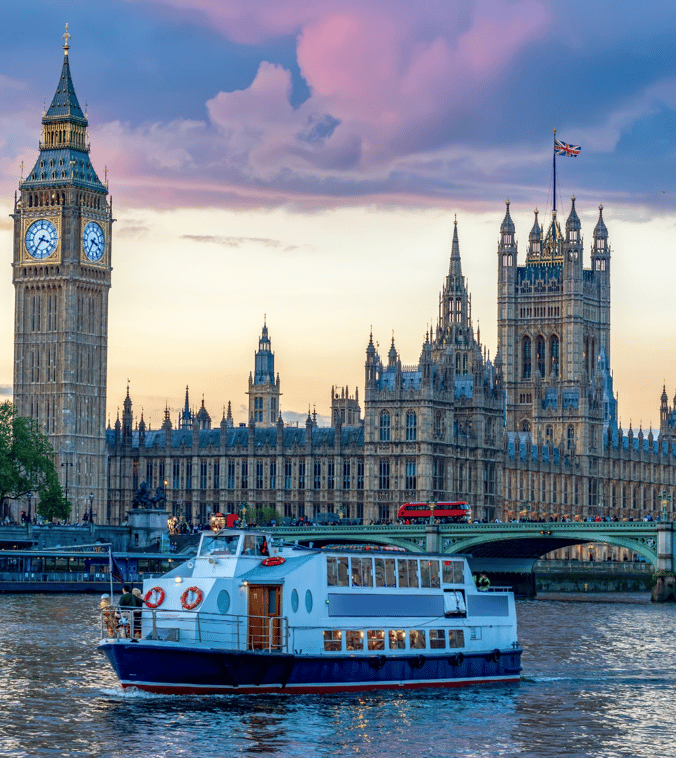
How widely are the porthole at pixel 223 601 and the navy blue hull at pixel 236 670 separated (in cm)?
162

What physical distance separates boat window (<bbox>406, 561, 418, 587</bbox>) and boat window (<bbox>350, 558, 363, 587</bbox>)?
2.25 metres

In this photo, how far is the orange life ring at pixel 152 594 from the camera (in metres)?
55.4

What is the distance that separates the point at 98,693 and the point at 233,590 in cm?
586

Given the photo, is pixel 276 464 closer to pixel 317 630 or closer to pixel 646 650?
pixel 646 650

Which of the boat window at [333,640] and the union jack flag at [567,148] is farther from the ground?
the union jack flag at [567,148]

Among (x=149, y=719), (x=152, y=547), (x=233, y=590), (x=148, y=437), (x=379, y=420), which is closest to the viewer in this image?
(x=149, y=719)

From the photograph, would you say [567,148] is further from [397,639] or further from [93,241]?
[397,639]

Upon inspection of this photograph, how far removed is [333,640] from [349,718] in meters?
3.99

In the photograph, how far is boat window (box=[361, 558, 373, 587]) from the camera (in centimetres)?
5756

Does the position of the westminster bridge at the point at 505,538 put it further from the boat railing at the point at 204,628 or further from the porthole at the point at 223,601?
the porthole at the point at 223,601

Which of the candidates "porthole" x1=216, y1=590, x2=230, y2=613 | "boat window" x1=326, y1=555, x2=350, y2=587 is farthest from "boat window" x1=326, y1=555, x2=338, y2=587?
"porthole" x1=216, y1=590, x2=230, y2=613

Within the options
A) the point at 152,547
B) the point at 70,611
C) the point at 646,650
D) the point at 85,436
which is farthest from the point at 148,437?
the point at 646,650

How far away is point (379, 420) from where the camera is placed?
151750mm

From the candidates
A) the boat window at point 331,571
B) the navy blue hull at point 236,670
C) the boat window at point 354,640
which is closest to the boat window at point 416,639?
the navy blue hull at point 236,670
